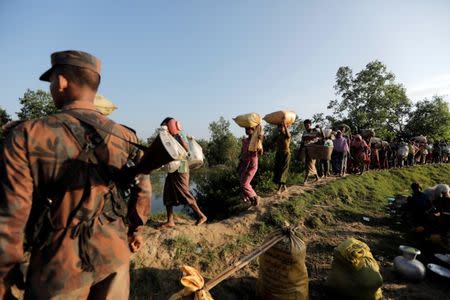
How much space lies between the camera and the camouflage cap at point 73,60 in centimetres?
163

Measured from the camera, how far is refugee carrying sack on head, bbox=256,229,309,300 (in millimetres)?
3395

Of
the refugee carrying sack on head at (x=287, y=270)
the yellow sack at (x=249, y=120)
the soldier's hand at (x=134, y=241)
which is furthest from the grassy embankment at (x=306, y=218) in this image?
the soldier's hand at (x=134, y=241)

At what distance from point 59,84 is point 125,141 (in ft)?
1.64

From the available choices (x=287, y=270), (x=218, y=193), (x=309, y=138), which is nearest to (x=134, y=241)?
(x=287, y=270)

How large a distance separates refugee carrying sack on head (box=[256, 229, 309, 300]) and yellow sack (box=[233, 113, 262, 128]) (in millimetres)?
2843

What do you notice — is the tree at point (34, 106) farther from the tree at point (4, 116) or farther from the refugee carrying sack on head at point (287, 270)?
the refugee carrying sack on head at point (287, 270)

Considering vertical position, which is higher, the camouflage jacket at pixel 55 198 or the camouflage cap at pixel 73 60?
the camouflage cap at pixel 73 60

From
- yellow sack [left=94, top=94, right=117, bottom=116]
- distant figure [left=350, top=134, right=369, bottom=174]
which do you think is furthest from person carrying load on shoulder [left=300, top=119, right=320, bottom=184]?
yellow sack [left=94, top=94, right=117, bottom=116]

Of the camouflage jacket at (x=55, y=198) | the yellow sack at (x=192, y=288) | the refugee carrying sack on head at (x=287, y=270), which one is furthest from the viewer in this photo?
the refugee carrying sack on head at (x=287, y=270)

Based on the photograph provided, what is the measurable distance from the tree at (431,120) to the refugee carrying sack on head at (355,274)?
112ft

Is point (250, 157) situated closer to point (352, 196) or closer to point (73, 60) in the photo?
point (352, 196)

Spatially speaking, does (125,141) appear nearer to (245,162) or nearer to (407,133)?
(245,162)

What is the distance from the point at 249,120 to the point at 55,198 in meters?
4.65

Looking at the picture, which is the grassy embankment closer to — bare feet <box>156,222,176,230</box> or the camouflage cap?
bare feet <box>156,222,176,230</box>
